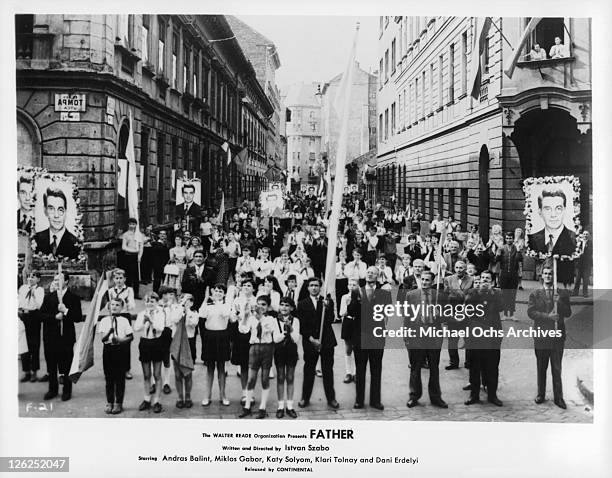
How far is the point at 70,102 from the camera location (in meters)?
6.29

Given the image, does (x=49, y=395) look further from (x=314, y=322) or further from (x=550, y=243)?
(x=550, y=243)

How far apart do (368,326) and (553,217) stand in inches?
94.5

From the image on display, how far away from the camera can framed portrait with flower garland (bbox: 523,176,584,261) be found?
18.7 feet

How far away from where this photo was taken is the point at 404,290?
5746 mm

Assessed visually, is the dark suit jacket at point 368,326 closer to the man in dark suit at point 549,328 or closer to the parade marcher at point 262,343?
the parade marcher at point 262,343


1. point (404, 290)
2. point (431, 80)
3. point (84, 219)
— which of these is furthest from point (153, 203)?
point (431, 80)

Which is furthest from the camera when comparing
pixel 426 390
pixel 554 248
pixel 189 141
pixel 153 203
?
pixel 189 141

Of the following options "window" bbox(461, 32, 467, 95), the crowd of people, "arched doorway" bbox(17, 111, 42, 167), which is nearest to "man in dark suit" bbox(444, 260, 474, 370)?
the crowd of people

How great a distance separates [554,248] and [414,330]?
1850 millimetres

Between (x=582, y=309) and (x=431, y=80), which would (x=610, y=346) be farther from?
(x=431, y=80)

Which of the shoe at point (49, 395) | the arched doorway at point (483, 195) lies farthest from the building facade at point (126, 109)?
the arched doorway at point (483, 195)

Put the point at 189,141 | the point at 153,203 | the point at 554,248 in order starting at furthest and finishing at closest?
the point at 189,141 < the point at 153,203 < the point at 554,248

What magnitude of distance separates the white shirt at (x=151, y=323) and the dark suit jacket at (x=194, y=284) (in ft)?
2.07

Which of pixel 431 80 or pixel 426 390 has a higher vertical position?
pixel 431 80
